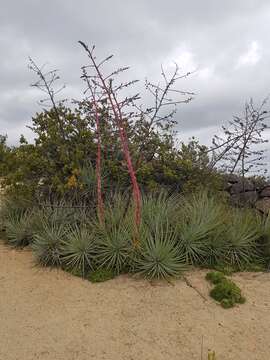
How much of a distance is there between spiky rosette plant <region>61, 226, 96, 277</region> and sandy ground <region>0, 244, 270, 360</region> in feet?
0.58

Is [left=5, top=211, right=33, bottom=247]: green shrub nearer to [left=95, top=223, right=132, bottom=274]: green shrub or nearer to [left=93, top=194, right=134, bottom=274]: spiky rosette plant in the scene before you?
[left=93, top=194, right=134, bottom=274]: spiky rosette plant

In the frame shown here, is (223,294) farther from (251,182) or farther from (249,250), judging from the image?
(251,182)

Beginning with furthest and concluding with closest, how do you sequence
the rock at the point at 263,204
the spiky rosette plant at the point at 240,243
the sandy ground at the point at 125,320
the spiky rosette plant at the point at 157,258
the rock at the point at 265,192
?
the rock at the point at 265,192 < the rock at the point at 263,204 < the spiky rosette plant at the point at 240,243 < the spiky rosette plant at the point at 157,258 < the sandy ground at the point at 125,320

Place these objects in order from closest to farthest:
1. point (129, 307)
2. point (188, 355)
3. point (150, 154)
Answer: point (188, 355), point (129, 307), point (150, 154)

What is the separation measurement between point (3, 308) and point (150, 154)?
4200 millimetres

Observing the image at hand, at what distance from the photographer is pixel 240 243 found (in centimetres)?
618

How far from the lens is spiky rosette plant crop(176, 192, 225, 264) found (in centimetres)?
597

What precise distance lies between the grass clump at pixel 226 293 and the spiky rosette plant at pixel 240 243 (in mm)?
782

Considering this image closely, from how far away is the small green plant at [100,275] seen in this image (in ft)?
18.5

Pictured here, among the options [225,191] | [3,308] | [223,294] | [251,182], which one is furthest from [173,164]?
[3,308]

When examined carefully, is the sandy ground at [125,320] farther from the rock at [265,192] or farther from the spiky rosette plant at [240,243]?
the rock at [265,192]

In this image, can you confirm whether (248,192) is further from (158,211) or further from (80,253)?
(80,253)

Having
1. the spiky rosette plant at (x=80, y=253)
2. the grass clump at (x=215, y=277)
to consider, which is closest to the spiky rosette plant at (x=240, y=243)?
the grass clump at (x=215, y=277)

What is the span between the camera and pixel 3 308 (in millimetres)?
5023
